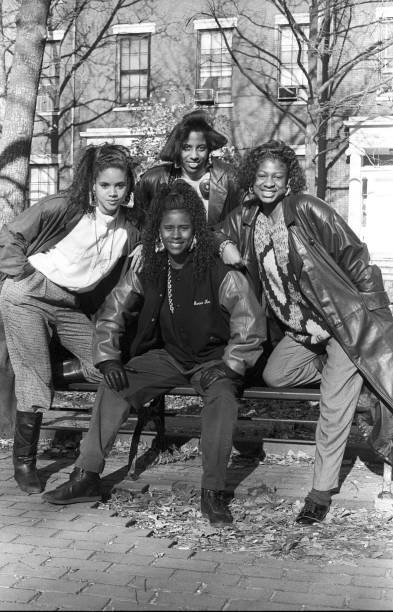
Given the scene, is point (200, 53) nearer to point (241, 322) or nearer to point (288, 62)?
point (288, 62)

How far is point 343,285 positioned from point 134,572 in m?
1.92

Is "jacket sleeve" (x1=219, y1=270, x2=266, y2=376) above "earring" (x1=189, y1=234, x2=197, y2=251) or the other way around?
the other way around

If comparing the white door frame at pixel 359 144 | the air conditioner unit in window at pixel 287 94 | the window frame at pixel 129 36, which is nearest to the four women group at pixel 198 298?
the white door frame at pixel 359 144

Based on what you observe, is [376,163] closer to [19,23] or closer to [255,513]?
[19,23]

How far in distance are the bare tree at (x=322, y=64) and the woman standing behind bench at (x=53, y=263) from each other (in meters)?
14.3

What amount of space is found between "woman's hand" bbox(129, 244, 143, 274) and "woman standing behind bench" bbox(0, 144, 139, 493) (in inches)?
9.5

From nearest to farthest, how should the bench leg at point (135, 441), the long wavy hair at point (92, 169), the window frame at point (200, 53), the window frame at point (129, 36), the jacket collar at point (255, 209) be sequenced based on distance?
the jacket collar at point (255, 209), the long wavy hair at point (92, 169), the bench leg at point (135, 441), the window frame at point (200, 53), the window frame at point (129, 36)

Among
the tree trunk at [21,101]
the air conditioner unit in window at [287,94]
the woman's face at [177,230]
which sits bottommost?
the woman's face at [177,230]

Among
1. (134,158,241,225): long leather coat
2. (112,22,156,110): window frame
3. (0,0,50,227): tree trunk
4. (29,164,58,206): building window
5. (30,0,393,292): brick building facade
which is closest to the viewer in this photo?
(134,158,241,225): long leather coat

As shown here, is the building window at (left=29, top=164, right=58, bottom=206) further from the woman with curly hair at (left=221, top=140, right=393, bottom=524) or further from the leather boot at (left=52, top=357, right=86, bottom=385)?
the woman with curly hair at (left=221, top=140, right=393, bottom=524)

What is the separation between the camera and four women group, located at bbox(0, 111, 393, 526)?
4645 millimetres

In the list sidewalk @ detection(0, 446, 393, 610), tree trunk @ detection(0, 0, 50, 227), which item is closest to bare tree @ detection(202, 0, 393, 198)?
tree trunk @ detection(0, 0, 50, 227)

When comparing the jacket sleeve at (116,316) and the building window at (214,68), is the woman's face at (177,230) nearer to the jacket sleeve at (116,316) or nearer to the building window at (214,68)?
the jacket sleeve at (116,316)

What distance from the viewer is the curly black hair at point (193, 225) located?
16.1 feet
